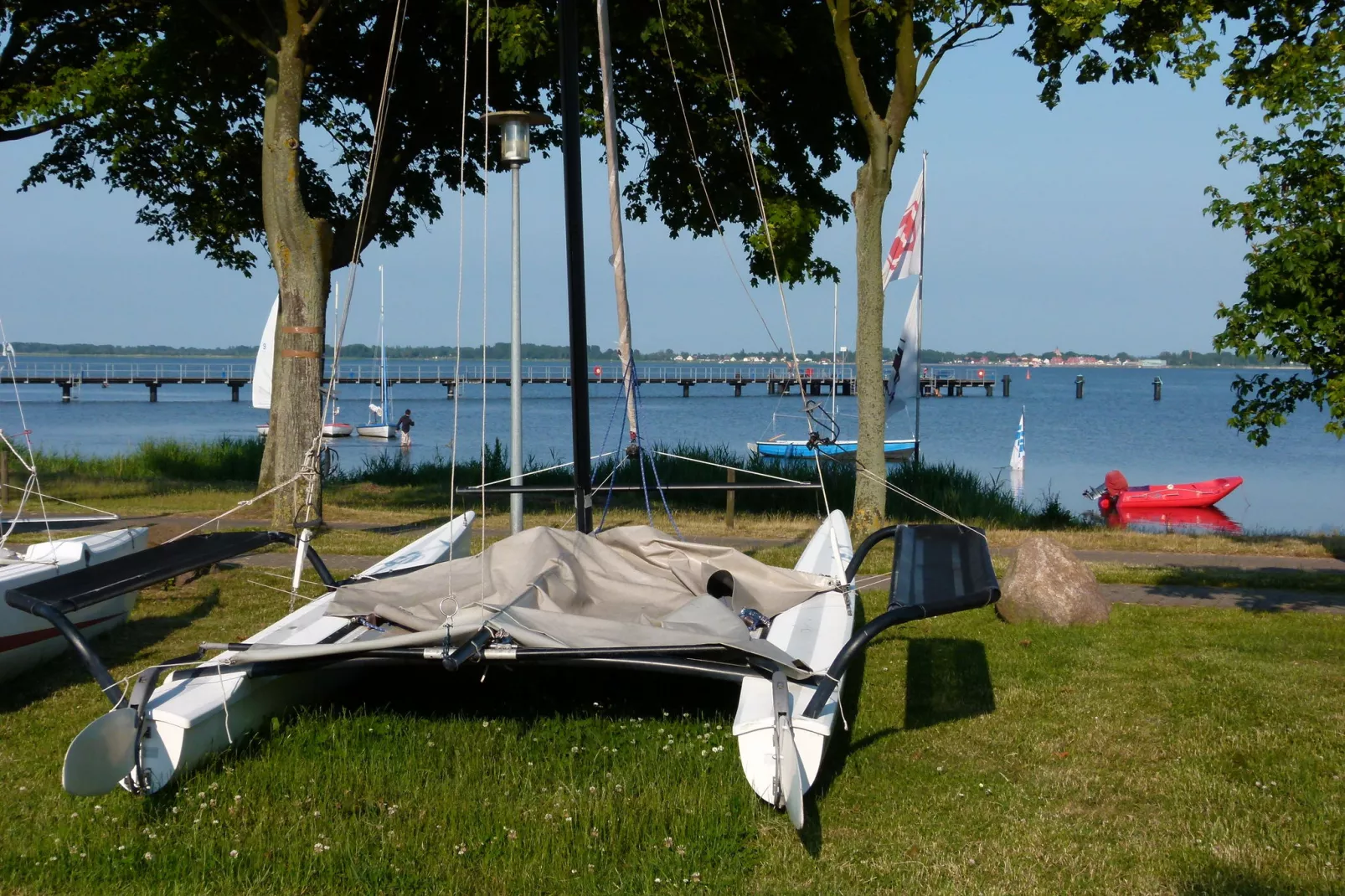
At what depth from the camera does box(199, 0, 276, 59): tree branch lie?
13.8 m

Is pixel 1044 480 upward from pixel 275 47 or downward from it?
downward

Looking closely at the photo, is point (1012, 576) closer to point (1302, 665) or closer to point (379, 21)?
point (1302, 665)

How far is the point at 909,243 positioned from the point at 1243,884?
15.2 m

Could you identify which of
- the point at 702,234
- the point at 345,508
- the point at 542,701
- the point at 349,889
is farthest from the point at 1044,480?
the point at 349,889

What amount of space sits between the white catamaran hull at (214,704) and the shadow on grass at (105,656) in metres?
1.55

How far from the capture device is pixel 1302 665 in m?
7.82

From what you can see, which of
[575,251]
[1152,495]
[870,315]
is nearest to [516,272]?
[575,251]

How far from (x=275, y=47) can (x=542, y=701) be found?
Answer: 1030 cm

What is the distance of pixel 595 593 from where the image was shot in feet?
23.3

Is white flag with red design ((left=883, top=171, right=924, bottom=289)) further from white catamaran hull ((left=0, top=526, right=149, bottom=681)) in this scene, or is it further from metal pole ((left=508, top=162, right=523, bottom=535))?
white catamaran hull ((left=0, top=526, right=149, bottom=681))

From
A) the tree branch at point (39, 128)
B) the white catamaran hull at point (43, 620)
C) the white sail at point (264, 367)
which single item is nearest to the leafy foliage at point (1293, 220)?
the white catamaran hull at point (43, 620)

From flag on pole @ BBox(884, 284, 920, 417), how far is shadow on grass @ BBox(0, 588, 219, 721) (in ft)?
44.6

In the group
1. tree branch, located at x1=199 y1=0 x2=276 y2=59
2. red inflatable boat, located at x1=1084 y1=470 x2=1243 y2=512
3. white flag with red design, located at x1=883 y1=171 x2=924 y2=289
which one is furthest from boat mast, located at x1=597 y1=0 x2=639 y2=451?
red inflatable boat, located at x1=1084 y1=470 x2=1243 y2=512

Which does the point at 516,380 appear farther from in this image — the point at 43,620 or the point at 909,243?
the point at 909,243
